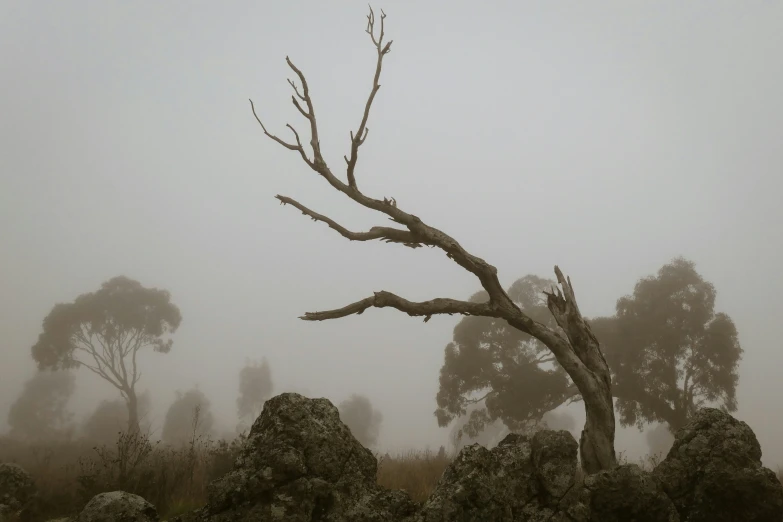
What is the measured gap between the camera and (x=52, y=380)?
56.3 metres

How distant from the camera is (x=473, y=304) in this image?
31.8ft

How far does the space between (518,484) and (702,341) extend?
23.9 metres

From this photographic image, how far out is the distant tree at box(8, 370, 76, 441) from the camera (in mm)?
53312

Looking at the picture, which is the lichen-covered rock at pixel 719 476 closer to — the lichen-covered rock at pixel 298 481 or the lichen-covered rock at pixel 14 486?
the lichen-covered rock at pixel 298 481

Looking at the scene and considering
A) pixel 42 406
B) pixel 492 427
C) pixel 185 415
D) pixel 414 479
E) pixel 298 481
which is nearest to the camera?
pixel 298 481

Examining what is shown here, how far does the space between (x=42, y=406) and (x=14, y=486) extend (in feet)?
200

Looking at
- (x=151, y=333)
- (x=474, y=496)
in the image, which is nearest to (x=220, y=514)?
(x=474, y=496)

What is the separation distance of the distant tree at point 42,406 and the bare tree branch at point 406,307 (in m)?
60.7

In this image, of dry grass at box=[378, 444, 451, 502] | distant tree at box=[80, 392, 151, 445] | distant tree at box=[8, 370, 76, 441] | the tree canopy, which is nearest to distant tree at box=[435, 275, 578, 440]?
the tree canopy

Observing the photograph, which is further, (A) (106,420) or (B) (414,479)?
(A) (106,420)

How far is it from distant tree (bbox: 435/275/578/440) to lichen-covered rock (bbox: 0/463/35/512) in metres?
22.3

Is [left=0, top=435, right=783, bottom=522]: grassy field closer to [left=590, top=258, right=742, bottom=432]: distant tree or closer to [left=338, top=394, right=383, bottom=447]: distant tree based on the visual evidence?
[left=590, top=258, right=742, bottom=432]: distant tree

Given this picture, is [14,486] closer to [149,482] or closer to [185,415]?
[149,482]

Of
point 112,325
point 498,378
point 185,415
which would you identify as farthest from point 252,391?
point 498,378
